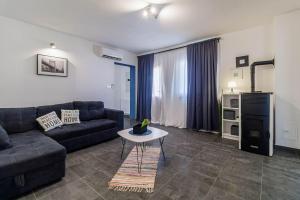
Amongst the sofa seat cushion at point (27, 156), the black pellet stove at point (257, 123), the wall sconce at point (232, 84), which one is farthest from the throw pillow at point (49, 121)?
the wall sconce at point (232, 84)

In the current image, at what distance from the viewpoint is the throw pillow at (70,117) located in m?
3.21

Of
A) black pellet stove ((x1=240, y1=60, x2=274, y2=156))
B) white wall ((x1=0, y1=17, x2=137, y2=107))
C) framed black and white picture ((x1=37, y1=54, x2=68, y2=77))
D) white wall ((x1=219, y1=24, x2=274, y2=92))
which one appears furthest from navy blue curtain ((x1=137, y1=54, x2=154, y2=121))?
black pellet stove ((x1=240, y1=60, x2=274, y2=156))

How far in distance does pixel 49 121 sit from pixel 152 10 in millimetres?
2732

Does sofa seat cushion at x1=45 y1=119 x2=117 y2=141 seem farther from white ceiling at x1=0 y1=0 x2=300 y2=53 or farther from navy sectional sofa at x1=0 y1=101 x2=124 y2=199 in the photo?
white ceiling at x1=0 y1=0 x2=300 y2=53

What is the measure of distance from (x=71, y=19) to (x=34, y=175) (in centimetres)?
277

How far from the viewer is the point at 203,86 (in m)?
4.08

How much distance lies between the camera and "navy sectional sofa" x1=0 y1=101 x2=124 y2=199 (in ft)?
5.24

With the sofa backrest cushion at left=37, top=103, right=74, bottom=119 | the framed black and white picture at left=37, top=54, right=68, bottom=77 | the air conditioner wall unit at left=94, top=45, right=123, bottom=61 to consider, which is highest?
the air conditioner wall unit at left=94, top=45, right=123, bottom=61

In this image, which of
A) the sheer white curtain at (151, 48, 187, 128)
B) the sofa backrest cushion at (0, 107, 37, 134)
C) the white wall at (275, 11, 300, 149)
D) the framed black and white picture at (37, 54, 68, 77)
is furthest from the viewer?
the sheer white curtain at (151, 48, 187, 128)

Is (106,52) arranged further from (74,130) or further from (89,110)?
(74,130)

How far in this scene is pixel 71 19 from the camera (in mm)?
3018

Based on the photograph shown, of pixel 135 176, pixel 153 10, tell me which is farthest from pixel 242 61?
pixel 135 176

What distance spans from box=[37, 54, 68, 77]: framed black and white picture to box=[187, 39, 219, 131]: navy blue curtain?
3252 mm

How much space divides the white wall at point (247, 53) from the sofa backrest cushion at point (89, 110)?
316 centimetres
